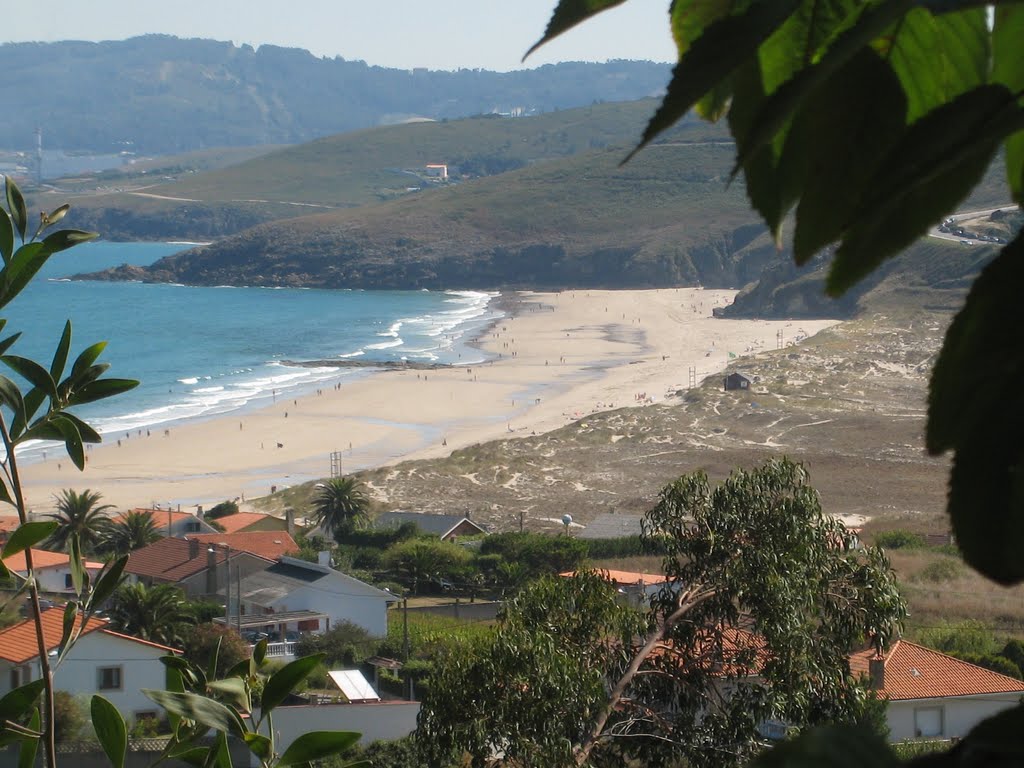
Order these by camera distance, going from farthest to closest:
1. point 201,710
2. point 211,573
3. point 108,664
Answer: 1. point 211,573
2. point 108,664
3. point 201,710

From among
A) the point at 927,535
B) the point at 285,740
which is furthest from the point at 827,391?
the point at 285,740

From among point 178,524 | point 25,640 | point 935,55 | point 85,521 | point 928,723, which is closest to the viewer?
point 935,55

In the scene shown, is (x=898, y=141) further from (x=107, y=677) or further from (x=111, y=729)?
(x=107, y=677)

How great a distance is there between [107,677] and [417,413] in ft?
108

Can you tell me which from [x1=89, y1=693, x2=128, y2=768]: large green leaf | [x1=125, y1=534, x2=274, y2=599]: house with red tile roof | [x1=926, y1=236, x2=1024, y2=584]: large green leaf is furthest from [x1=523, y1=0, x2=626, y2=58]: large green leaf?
[x1=125, y1=534, x2=274, y2=599]: house with red tile roof

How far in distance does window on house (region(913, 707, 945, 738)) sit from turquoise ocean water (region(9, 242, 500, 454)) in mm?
30603

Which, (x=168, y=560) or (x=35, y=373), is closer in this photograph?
(x=35, y=373)

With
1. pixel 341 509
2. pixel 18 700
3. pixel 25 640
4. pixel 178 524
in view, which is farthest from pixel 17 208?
pixel 341 509

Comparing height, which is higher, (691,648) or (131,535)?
(691,648)

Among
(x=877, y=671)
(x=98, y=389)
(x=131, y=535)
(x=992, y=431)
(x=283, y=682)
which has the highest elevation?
(x=992, y=431)

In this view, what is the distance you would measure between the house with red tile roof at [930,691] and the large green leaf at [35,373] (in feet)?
38.1

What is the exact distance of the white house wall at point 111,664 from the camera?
14.5 meters

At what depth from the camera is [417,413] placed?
Result: 1861 inches

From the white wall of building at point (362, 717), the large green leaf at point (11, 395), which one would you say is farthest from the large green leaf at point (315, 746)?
the white wall of building at point (362, 717)
